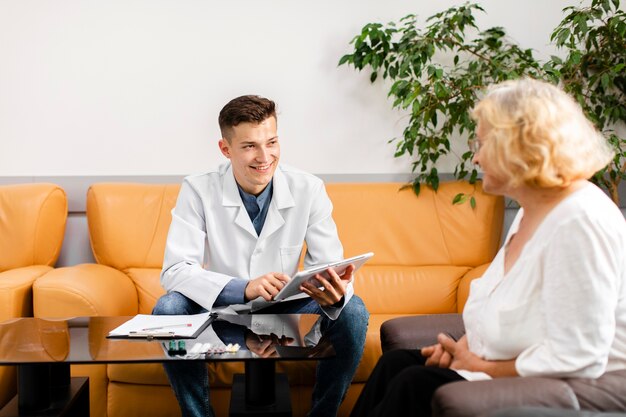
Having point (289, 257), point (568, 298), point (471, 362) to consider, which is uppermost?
point (568, 298)

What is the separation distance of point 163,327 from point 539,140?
3.70 ft

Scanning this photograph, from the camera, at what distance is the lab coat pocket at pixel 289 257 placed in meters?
2.57

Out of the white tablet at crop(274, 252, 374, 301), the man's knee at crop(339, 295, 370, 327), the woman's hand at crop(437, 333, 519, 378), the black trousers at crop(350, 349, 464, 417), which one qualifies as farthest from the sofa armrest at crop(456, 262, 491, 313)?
the black trousers at crop(350, 349, 464, 417)

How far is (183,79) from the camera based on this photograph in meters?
3.49

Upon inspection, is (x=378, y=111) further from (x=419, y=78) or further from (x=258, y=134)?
(x=258, y=134)

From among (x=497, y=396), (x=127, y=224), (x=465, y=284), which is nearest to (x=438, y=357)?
(x=497, y=396)

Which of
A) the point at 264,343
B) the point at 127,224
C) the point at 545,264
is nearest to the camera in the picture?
the point at 545,264

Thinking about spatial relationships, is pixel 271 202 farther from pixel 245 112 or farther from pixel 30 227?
pixel 30 227

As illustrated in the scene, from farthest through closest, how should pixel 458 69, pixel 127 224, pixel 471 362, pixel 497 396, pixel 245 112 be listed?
pixel 458 69 → pixel 127 224 → pixel 245 112 → pixel 471 362 → pixel 497 396

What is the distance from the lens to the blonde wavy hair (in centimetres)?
149

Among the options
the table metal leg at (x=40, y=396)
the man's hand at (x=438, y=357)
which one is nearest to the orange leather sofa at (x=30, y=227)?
the table metal leg at (x=40, y=396)

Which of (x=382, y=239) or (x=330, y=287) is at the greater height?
(x=330, y=287)

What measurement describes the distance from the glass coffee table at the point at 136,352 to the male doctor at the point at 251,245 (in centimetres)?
13

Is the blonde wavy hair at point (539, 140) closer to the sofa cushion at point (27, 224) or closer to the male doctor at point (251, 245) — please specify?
the male doctor at point (251, 245)
